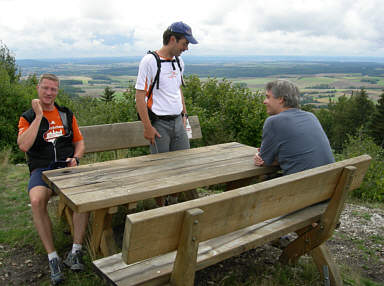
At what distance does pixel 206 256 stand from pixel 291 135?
1.30 m

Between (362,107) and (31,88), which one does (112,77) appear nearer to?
(362,107)

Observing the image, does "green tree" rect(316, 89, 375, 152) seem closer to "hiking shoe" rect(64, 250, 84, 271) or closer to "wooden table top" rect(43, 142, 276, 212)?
"wooden table top" rect(43, 142, 276, 212)

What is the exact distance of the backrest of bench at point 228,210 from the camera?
5.24 ft

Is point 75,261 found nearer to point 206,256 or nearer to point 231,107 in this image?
point 206,256

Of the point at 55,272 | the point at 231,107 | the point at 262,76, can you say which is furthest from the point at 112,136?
the point at 262,76

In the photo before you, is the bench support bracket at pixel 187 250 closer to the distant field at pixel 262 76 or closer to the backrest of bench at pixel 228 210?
the backrest of bench at pixel 228 210

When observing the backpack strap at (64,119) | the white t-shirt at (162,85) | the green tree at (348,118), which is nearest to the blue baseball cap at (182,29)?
the white t-shirt at (162,85)

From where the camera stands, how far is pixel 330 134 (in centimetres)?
5338

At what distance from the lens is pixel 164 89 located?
11.9 feet

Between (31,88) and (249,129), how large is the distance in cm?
750

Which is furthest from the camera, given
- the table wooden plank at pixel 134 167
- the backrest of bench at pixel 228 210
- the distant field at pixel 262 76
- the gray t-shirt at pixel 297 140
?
the distant field at pixel 262 76

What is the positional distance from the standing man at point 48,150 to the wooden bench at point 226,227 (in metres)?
0.90

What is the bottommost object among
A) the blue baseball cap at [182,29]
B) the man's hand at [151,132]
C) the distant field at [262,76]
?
the distant field at [262,76]

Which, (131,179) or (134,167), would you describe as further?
(134,167)
